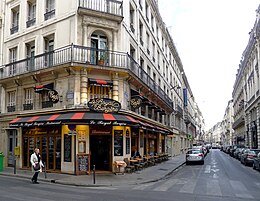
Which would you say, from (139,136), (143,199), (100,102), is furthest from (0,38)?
(143,199)

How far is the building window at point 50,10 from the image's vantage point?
2091cm

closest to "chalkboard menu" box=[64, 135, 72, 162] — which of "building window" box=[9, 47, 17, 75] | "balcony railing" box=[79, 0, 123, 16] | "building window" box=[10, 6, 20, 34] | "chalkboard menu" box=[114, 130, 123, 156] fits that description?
"chalkboard menu" box=[114, 130, 123, 156]

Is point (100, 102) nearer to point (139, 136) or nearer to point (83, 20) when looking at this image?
point (83, 20)

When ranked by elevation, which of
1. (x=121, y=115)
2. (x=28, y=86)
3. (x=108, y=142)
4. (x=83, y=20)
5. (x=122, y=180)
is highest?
(x=83, y=20)

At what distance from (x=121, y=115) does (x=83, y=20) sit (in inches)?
260

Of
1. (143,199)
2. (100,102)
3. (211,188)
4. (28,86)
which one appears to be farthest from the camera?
(28,86)

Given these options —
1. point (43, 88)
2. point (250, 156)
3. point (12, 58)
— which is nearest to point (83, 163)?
point (43, 88)

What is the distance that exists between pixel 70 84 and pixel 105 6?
5.90 metres

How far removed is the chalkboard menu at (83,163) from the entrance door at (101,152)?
1.11m

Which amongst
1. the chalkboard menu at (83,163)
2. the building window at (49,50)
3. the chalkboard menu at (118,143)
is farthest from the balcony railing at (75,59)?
the chalkboard menu at (83,163)

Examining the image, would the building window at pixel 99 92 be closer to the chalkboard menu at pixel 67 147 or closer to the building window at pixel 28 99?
the chalkboard menu at pixel 67 147

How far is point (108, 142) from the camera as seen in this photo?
63.7 feet

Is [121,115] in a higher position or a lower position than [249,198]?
higher

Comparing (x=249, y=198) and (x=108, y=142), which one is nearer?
(x=249, y=198)
